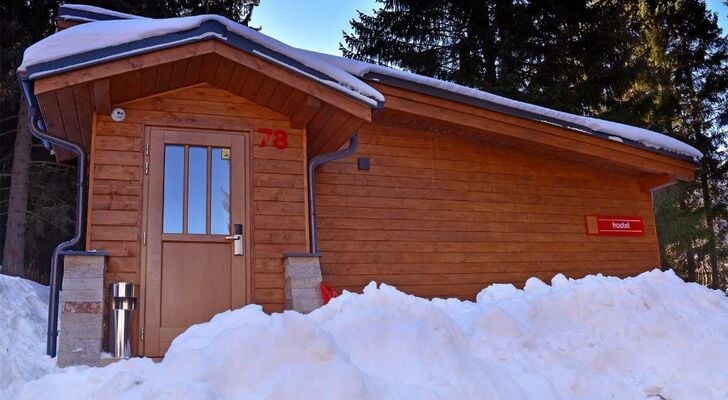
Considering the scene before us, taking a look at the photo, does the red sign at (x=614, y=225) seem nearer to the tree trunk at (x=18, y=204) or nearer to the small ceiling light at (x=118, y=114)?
the small ceiling light at (x=118, y=114)

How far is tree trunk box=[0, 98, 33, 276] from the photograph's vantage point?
500 inches

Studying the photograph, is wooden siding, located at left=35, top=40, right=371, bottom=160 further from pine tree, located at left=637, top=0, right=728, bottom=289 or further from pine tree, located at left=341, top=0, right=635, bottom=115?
pine tree, located at left=637, top=0, right=728, bottom=289

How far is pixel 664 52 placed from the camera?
19297mm

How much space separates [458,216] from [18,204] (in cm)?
997

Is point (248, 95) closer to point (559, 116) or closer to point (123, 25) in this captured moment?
point (123, 25)

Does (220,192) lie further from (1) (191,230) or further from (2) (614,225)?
(2) (614,225)

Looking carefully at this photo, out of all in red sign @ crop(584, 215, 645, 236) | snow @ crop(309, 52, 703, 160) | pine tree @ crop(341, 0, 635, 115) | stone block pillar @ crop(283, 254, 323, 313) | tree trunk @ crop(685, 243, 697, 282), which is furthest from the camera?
tree trunk @ crop(685, 243, 697, 282)

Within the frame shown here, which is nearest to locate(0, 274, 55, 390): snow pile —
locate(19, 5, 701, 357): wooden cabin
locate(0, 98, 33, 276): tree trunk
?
locate(19, 5, 701, 357): wooden cabin

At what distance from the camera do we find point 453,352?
4.12m

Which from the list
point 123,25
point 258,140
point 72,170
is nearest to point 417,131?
point 258,140

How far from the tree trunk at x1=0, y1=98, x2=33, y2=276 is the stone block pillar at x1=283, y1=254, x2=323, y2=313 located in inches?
369

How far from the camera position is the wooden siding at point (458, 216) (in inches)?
299

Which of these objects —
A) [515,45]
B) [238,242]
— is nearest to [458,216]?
[238,242]

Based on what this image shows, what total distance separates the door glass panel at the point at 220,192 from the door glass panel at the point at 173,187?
0.30 metres
